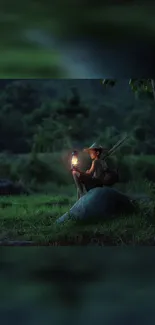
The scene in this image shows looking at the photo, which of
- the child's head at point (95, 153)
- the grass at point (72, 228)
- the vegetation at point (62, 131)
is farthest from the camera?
the vegetation at point (62, 131)

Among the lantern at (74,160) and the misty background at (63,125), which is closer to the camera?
the lantern at (74,160)

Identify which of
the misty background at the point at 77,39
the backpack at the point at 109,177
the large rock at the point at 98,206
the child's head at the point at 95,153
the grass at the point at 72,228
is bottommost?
the grass at the point at 72,228

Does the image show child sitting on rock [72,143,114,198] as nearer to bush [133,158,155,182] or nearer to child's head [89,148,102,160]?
child's head [89,148,102,160]

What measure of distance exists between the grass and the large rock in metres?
0.09

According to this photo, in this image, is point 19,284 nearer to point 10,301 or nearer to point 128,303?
point 10,301

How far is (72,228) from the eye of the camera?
5.85 m

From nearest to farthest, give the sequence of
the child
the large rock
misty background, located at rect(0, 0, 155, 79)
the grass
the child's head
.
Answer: misty background, located at rect(0, 0, 155, 79), the grass, the large rock, the child, the child's head

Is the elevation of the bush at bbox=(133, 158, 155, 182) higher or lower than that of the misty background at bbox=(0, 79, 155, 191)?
lower

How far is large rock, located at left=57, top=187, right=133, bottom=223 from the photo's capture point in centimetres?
595

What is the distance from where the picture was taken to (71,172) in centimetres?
708

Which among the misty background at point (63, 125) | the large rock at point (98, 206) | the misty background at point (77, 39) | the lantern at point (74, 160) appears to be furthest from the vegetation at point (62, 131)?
the misty background at point (77, 39)

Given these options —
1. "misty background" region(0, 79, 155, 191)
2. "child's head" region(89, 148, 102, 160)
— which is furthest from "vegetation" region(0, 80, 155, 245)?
"child's head" region(89, 148, 102, 160)

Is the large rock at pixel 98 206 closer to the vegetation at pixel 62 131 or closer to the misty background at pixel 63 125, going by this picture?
the vegetation at pixel 62 131

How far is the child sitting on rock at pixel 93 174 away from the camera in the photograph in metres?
6.53
